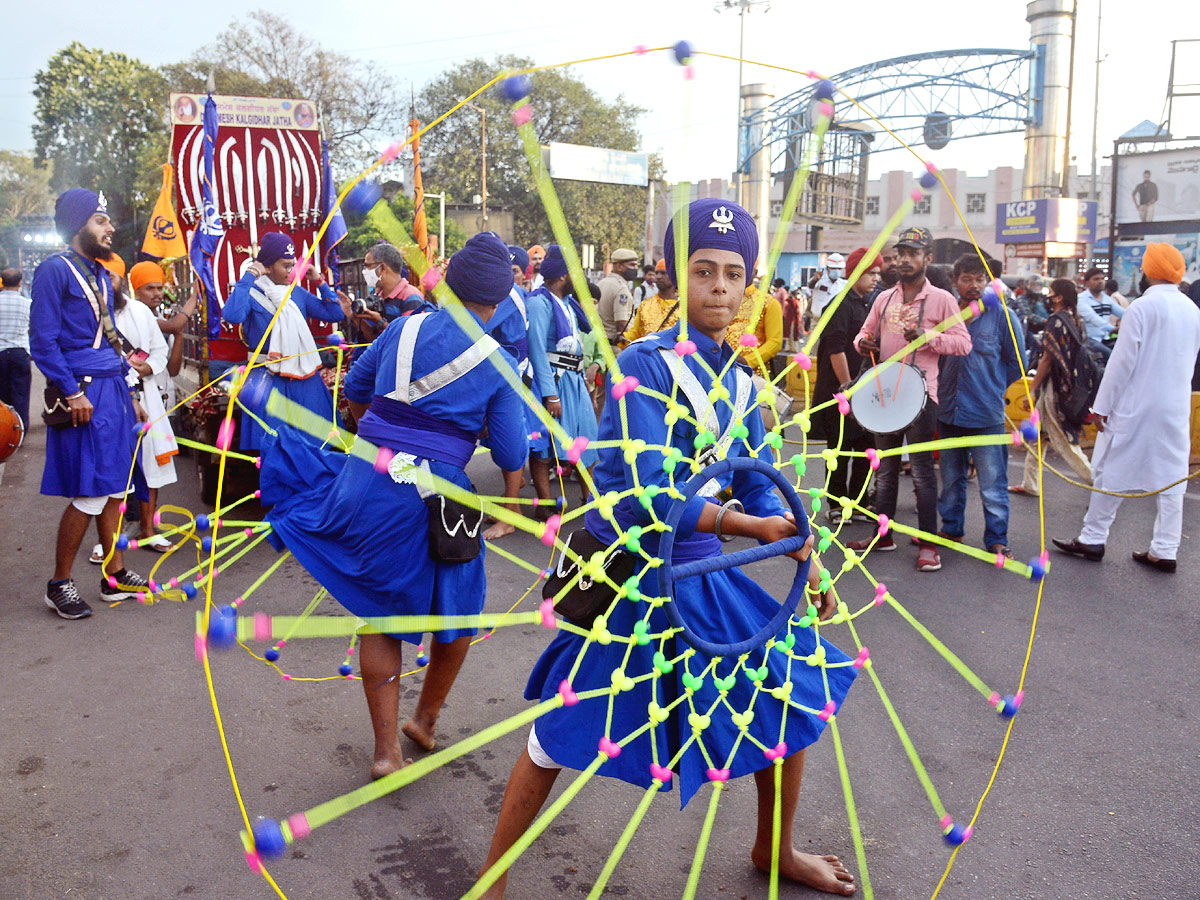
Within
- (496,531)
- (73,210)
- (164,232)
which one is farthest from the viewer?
(164,232)

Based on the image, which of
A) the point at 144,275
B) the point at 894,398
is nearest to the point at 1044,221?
the point at 894,398

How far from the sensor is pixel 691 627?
6.96 ft

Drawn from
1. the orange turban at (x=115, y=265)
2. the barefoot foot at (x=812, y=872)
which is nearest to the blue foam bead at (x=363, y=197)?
the barefoot foot at (x=812, y=872)

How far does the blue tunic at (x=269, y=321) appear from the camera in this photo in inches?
223

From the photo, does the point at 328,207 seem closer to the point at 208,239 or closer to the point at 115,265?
the point at 208,239

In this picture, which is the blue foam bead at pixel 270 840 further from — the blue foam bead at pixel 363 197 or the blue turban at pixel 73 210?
the blue turban at pixel 73 210

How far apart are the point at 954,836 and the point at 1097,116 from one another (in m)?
31.8

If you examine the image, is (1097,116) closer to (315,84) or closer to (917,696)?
(315,84)

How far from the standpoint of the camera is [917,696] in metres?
3.81

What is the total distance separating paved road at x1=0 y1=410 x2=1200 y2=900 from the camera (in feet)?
8.59

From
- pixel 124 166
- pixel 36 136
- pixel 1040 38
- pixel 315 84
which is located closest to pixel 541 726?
pixel 1040 38

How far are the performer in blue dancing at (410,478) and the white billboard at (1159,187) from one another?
1710cm

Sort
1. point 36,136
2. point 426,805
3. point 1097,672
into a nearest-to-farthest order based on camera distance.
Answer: point 426,805, point 1097,672, point 36,136

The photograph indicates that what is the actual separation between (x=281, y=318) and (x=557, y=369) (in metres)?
1.86
